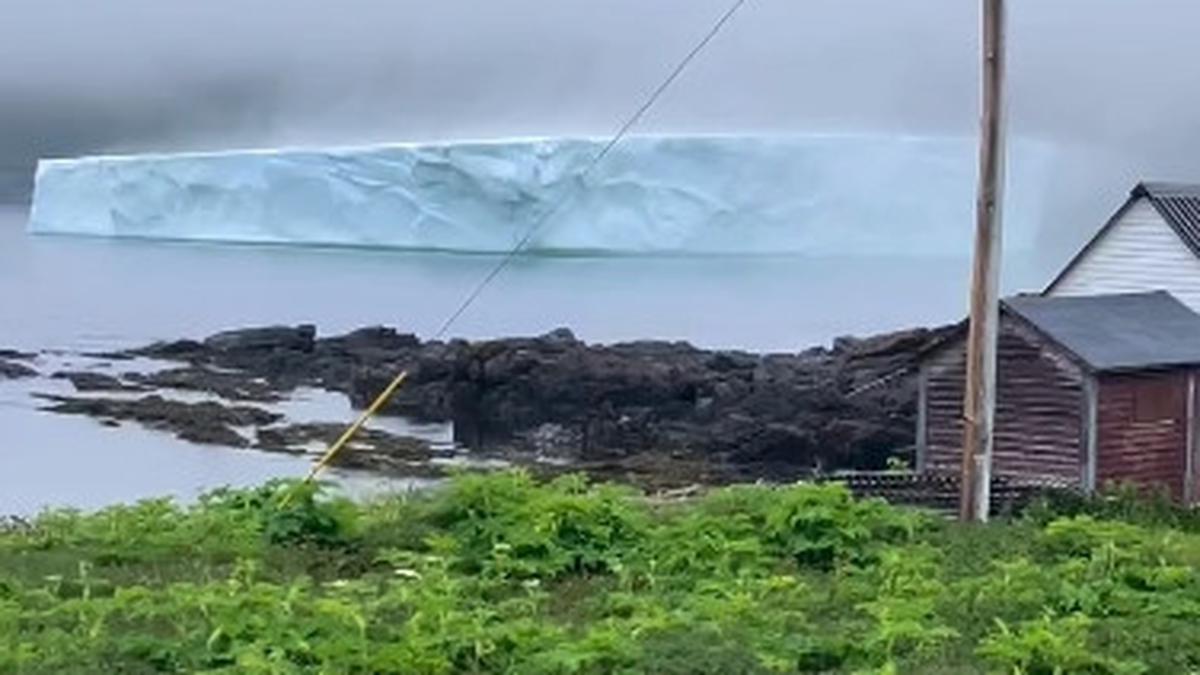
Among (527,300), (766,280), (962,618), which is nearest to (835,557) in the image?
(962,618)

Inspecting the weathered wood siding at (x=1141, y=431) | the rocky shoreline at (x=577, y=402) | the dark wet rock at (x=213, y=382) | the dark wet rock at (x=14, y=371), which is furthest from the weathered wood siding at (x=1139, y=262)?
the dark wet rock at (x=14, y=371)

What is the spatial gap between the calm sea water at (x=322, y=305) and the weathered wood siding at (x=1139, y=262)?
11937 millimetres

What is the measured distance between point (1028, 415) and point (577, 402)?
18.3 m

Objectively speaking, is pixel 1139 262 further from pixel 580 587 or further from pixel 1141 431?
pixel 580 587

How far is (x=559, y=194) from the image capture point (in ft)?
192

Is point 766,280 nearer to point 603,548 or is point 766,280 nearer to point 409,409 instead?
point 409,409

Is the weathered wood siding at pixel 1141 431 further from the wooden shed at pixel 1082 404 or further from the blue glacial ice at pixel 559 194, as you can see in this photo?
the blue glacial ice at pixel 559 194

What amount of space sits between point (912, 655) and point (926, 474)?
12.5 metres

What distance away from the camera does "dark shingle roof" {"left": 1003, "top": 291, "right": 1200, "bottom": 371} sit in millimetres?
21234

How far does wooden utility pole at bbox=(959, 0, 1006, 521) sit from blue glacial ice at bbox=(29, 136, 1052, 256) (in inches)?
1695

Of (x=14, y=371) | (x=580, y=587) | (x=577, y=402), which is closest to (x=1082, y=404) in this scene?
(x=580, y=587)

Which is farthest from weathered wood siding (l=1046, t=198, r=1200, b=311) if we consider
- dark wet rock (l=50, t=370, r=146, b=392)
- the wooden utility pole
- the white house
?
dark wet rock (l=50, t=370, r=146, b=392)

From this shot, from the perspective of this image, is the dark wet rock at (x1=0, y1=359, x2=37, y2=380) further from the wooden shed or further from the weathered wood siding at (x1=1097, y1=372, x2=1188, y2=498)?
the weathered wood siding at (x1=1097, y1=372, x2=1188, y2=498)

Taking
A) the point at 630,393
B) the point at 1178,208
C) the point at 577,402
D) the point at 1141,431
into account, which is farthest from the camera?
the point at 630,393
